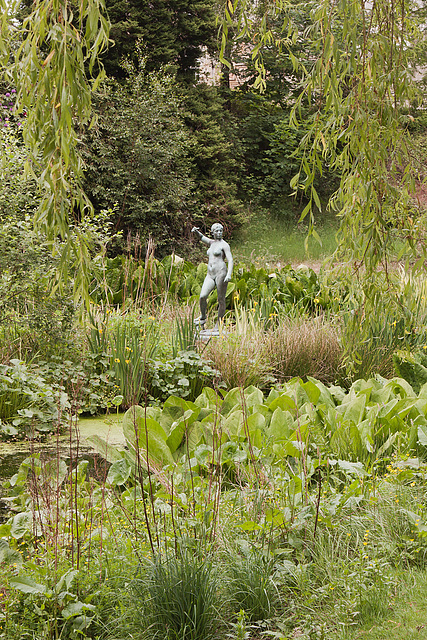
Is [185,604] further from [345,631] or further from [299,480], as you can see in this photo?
[299,480]

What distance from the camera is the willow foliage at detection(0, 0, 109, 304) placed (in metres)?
1.93

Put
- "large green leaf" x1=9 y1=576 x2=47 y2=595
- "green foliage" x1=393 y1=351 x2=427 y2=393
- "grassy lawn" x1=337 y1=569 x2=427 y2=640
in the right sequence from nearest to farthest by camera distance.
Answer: "large green leaf" x1=9 y1=576 x2=47 y2=595 → "grassy lawn" x1=337 y1=569 x2=427 y2=640 → "green foliage" x1=393 y1=351 x2=427 y2=393

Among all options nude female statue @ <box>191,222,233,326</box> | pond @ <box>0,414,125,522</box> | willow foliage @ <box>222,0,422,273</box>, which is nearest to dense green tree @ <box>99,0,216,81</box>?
nude female statue @ <box>191,222,233,326</box>

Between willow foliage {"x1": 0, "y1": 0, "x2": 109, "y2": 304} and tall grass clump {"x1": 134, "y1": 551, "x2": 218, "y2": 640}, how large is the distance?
1.17 metres

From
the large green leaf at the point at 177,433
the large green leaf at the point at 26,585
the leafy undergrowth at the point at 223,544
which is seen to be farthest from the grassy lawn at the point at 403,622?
the large green leaf at the point at 177,433

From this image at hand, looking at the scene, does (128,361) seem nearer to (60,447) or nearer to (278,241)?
(60,447)

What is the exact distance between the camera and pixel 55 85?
2.02 m

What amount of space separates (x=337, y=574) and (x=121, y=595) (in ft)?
2.96

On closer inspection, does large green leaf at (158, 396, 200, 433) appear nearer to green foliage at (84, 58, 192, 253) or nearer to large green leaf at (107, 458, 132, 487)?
large green leaf at (107, 458, 132, 487)

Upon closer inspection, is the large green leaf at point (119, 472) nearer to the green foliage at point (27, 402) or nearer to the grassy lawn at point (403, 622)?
the green foliage at point (27, 402)

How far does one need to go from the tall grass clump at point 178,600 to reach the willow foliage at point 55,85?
3.83 feet

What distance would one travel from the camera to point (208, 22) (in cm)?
1666

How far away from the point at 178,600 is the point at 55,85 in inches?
69.1

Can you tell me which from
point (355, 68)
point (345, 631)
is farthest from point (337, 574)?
point (355, 68)
